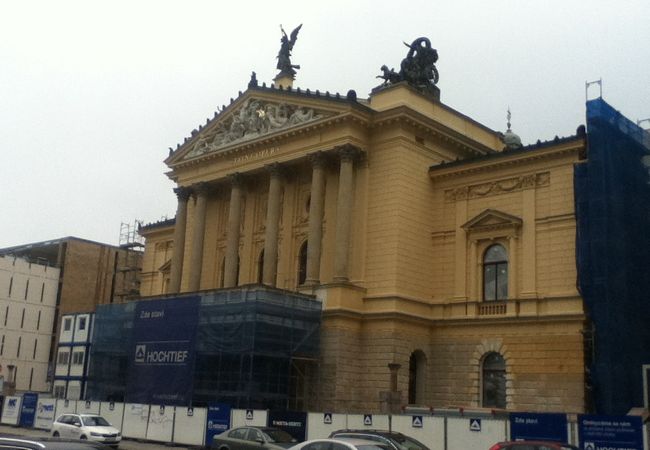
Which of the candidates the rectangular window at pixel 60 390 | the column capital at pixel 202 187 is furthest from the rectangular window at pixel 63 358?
the column capital at pixel 202 187

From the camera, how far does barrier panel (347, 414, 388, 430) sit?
89.5ft

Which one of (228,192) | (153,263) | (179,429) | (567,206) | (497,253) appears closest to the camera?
(179,429)

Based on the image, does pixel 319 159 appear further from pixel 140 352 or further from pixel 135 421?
pixel 135 421

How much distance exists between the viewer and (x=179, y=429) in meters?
33.1

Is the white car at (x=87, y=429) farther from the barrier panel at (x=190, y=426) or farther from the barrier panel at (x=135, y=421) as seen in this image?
the barrier panel at (x=190, y=426)

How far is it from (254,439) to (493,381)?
1555 cm

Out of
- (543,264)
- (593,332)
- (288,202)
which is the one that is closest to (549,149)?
(543,264)

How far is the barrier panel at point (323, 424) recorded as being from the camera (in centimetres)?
2834

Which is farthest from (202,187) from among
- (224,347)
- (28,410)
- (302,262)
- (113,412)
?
(28,410)

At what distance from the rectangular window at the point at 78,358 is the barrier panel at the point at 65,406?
16.8 m

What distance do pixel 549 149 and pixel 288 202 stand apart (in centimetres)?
1502

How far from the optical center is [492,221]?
3875cm

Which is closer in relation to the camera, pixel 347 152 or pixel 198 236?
pixel 347 152

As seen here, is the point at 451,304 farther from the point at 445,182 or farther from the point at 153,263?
the point at 153,263
